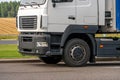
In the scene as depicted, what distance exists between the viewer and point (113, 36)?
59.1 feet

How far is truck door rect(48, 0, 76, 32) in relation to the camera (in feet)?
55.0

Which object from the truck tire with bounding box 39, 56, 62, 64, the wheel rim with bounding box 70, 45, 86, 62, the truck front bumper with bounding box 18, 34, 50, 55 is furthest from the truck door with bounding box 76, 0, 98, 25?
the truck tire with bounding box 39, 56, 62, 64

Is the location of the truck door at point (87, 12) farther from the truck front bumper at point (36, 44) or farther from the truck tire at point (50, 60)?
the truck tire at point (50, 60)

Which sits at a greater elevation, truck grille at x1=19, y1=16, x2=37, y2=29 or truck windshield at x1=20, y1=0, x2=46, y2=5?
truck windshield at x1=20, y1=0, x2=46, y2=5

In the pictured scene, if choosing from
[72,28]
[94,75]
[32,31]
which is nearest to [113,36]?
[72,28]

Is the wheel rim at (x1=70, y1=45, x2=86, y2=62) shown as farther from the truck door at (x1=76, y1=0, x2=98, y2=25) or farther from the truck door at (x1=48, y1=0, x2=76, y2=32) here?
the truck door at (x1=76, y1=0, x2=98, y2=25)

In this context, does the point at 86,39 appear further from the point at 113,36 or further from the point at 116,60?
the point at 116,60

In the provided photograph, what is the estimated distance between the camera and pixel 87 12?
56.1 ft

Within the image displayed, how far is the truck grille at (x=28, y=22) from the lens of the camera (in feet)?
55.6

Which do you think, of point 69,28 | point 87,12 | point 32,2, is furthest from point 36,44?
point 87,12

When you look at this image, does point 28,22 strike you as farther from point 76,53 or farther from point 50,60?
point 50,60

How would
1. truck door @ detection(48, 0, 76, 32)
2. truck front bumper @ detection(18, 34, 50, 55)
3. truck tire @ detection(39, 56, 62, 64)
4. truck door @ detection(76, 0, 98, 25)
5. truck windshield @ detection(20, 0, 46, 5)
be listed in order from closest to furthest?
truck front bumper @ detection(18, 34, 50, 55) → truck door @ detection(48, 0, 76, 32) → truck windshield @ detection(20, 0, 46, 5) → truck door @ detection(76, 0, 98, 25) → truck tire @ detection(39, 56, 62, 64)

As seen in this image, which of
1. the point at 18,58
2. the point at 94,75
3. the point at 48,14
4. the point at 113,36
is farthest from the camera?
the point at 18,58

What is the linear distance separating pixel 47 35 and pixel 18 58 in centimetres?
407
